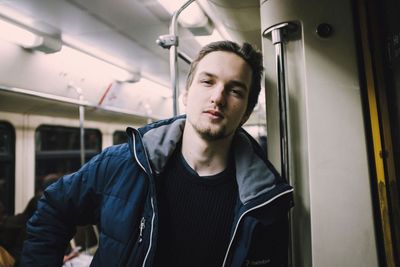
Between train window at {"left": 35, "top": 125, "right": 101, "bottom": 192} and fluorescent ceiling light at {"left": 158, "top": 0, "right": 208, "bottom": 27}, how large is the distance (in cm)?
302

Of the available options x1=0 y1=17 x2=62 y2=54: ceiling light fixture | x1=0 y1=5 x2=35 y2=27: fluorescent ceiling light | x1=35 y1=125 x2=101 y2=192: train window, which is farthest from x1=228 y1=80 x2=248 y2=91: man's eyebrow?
x1=35 y1=125 x2=101 y2=192: train window

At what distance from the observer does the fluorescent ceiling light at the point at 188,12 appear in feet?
7.87

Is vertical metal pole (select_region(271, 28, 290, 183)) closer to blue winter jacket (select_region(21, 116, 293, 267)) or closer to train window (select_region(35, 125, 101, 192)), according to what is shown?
blue winter jacket (select_region(21, 116, 293, 267))

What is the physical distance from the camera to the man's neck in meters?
1.46

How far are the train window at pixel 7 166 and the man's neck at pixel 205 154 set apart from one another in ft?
11.2

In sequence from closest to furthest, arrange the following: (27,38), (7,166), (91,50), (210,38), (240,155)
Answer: (240,155) < (27,38) < (210,38) < (91,50) < (7,166)

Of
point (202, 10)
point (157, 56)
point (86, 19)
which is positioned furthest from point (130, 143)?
point (157, 56)

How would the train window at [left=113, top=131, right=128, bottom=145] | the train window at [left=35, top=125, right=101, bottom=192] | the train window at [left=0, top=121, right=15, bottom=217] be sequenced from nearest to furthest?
1. the train window at [left=0, top=121, right=15, bottom=217]
2. the train window at [left=35, top=125, right=101, bottom=192]
3. the train window at [left=113, top=131, right=128, bottom=145]

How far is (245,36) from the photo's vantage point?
2.12 metres

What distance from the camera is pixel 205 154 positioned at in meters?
1.45

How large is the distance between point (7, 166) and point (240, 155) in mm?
3702

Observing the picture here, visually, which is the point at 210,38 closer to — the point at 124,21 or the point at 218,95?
the point at 124,21

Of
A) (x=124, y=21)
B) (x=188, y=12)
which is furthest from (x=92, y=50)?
(x=188, y=12)

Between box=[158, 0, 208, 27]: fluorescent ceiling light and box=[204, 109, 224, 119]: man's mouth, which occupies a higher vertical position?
box=[158, 0, 208, 27]: fluorescent ceiling light
